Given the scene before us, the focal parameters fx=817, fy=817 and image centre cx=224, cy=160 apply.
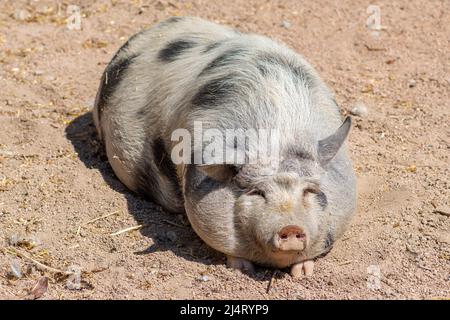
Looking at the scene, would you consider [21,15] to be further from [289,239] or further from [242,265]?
[289,239]

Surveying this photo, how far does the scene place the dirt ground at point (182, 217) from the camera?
5.21 m

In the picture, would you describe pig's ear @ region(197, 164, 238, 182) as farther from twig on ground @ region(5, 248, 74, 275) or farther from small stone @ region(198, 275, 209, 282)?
twig on ground @ region(5, 248, 74, 275)

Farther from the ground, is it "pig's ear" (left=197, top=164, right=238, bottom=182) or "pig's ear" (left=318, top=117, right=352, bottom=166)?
"pig's ear" (left=318, top=117, right=352, bottom=166)

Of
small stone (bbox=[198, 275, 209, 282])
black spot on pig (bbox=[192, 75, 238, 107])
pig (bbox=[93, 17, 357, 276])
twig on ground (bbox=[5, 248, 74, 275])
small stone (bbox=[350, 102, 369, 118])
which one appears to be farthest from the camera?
small stone (bbox=[350, 102, 369, 118])

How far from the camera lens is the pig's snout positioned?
187 inches

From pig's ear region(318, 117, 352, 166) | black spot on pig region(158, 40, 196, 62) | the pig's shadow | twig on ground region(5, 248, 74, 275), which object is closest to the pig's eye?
pig's ear region(318, 117, 352, 166)

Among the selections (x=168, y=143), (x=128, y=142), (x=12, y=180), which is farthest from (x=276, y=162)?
(x=12, y=180)

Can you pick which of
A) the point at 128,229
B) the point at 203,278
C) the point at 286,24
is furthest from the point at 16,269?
the point at 286,24

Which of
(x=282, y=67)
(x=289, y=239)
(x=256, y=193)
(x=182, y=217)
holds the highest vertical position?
(x=282, y=67)

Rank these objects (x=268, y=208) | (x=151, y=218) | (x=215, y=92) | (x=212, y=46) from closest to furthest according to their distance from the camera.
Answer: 1. (x=268, y=208)
2. (x=215, y=92)
3. (x=151, y=218)
4. (x=212, y=46)

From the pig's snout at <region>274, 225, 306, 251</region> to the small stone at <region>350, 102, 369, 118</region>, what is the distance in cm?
267

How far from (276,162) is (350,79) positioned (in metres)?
2.99

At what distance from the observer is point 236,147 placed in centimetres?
512

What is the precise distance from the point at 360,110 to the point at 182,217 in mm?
2144
